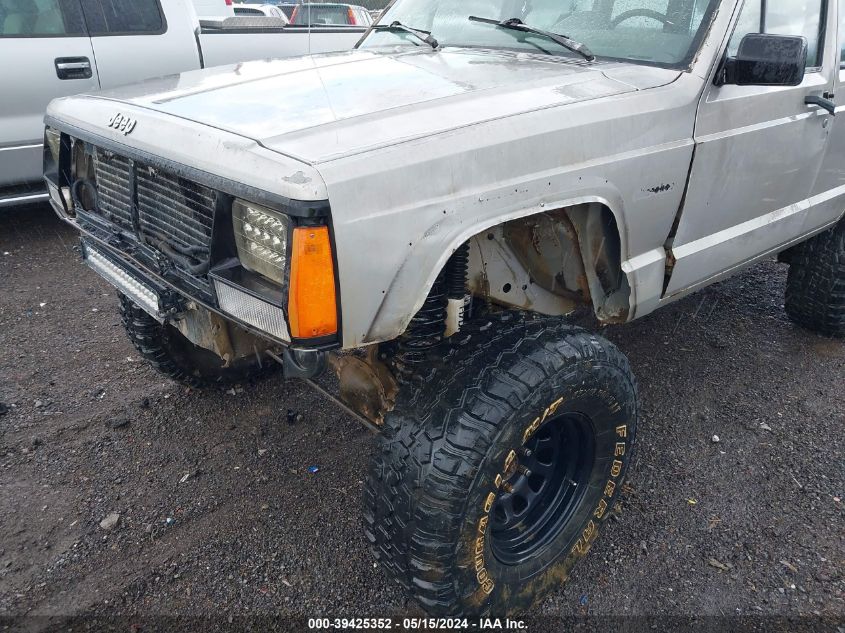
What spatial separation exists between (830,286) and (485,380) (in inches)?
110

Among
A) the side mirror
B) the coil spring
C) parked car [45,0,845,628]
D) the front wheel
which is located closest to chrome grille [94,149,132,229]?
parked car [45,0,845,628]

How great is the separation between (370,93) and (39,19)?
4048 mm

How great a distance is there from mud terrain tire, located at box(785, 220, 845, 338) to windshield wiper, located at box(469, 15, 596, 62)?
208 centimetres

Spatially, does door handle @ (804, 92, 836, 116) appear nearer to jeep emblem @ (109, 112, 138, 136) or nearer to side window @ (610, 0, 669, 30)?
side window @ (610, 0, 669, 30)

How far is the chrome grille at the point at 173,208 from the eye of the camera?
5.82 feet

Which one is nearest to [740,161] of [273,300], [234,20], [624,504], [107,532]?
[624,504]

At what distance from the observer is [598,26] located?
2.57m

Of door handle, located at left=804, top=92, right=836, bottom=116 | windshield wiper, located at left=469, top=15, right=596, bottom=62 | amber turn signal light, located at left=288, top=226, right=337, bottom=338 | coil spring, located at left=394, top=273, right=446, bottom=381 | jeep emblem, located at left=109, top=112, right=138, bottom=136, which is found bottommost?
coil spring, located at left=394, top=273, right=446, bottom=381

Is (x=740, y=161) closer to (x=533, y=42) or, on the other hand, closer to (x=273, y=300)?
(x=533, y=42)

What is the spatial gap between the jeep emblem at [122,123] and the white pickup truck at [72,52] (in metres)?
2.56

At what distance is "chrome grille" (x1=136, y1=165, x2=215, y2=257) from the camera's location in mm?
1774

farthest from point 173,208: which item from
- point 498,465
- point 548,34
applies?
point 548,34

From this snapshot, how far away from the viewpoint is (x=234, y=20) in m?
4.57

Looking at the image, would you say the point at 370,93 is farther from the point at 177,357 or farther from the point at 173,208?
the point at 177,357
